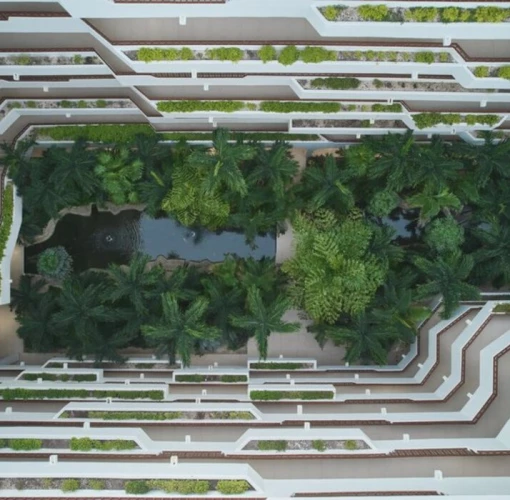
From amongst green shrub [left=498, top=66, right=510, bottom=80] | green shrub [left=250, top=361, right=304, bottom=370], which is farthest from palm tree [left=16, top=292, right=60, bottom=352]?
green shrub [left=498, top=66, right=510, bottom=80]

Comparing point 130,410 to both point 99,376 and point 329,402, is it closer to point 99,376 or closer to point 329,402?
point 99,376

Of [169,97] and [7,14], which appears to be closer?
[7,14]

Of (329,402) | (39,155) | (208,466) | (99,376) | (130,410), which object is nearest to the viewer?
(208,466)

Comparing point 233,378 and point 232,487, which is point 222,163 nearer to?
point 233,378

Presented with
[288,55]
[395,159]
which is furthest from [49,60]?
[395,159]

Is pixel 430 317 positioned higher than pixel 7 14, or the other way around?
pixel 7 14

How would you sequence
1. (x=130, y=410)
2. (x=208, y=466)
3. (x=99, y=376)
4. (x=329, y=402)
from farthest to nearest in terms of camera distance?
(x=99, y=376) → (x=329, y=402) → (x=130, y=410) → (x=208, y=466)

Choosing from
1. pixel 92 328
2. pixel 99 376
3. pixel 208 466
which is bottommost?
pixel 208 466

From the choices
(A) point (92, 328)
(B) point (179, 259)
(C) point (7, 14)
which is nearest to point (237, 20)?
(C) point (7, 14)
